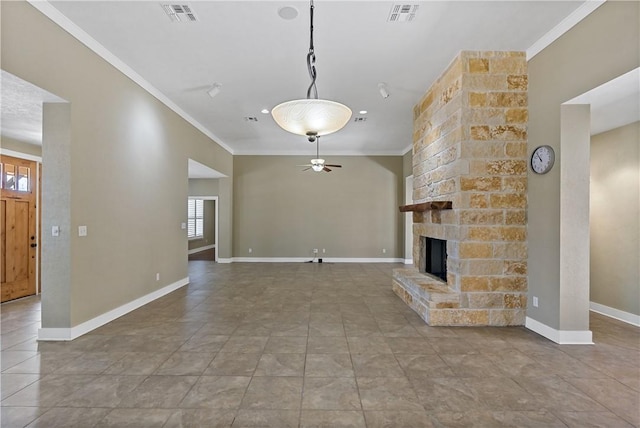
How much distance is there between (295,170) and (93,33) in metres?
6.40

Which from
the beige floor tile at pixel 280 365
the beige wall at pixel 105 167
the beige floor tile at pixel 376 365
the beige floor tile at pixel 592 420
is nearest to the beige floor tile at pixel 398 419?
the beige floor tile at pixel 376 365

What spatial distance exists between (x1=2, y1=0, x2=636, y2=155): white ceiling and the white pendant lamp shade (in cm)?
125

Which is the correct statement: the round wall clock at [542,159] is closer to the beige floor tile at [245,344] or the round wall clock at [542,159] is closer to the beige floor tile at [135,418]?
the beige floor tile at [245,344]

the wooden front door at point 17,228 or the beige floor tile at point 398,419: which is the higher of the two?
the wooden front door at point 17,228

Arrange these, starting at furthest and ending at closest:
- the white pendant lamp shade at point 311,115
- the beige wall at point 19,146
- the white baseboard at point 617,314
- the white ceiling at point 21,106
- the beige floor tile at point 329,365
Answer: the beige wall at point 19,146 → the white baseboard at point 617,314 → the white ceiling at point 21,106 → the beige floor tile at point 329,365 → the white pendant lamp shade at point 311,115

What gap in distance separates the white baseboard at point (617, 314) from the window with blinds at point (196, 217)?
12.0 meters

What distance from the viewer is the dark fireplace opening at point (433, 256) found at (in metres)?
4.85

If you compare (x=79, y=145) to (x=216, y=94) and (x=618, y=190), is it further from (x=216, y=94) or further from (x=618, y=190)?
(x=618, y=190)

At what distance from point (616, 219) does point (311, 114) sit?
4.80 m

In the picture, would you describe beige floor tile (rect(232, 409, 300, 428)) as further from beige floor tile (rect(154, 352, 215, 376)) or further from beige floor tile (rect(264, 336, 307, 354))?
beige floor tile (rect(264, 336, 307, 354))

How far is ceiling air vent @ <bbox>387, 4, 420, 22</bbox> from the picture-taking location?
9.69ft

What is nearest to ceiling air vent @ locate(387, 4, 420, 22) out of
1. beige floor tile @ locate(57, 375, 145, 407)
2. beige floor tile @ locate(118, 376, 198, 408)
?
beige floor tile @ locate(118, 376, 198, 408)

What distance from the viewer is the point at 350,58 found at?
3.93 metres

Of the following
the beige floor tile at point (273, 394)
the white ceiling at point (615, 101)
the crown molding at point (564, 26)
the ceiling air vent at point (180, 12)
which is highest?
the ceiling air vent at point (180, 12)
